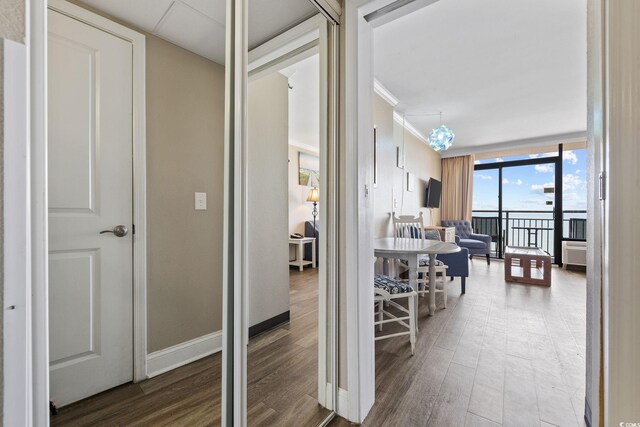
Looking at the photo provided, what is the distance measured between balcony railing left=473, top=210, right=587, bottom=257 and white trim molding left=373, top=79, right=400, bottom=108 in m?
4.18

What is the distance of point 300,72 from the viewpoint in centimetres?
148

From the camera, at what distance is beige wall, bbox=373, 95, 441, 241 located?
3525 millimetres

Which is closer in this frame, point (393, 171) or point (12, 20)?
point (12, 20)

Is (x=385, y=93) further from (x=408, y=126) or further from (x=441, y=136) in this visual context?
(x=408, y=126)

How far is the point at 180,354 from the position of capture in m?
1.06

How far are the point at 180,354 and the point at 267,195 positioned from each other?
2.44 ft

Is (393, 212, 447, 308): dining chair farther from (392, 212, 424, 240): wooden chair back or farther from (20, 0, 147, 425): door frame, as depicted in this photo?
(20, 0, 147, 425): door frame

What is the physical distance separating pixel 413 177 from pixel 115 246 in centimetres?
485

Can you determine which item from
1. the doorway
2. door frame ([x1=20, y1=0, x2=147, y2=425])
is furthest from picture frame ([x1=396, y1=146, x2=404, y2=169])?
door frame ([x1=20, y1=0, x2=147, y2=425])

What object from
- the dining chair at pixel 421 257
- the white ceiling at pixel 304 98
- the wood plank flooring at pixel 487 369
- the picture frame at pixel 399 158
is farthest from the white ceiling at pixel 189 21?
the picture frame at pixel 399 158

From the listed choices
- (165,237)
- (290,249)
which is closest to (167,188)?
(165,237)

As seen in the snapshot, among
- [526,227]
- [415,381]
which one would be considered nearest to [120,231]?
[415,381]

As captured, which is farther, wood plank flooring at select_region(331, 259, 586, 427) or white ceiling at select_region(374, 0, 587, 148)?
white ceiling at select_region(374, 0, 587, 148)

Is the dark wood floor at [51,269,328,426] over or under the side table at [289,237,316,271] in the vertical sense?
under
